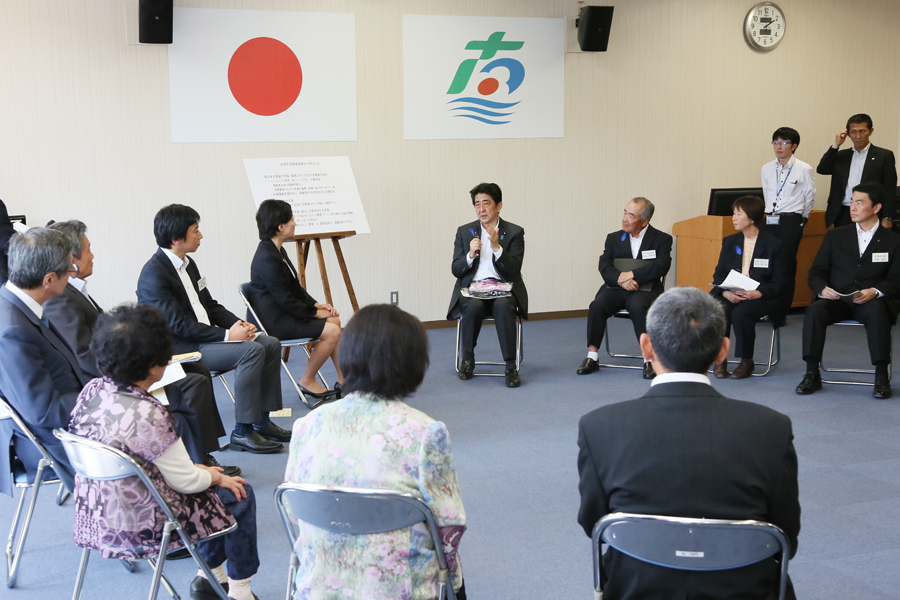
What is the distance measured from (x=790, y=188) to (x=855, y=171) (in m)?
0.67

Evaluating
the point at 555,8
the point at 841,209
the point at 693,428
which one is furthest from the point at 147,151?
the point at 841,209

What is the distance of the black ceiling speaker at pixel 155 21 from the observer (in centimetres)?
571

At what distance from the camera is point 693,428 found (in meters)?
1.63

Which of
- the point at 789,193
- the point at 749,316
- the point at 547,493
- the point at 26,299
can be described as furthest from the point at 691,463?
the point at 789,193

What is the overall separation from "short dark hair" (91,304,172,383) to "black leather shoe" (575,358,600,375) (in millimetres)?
3705

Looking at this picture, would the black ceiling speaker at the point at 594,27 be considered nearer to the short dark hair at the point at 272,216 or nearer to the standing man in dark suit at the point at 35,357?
the short dark hair at the point at 272,216

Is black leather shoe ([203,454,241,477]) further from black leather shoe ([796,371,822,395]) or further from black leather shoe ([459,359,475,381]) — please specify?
black leather shoe ([796,371,822,395])

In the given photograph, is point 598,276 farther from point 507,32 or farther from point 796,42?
point 796,42

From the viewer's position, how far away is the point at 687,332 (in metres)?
1.75

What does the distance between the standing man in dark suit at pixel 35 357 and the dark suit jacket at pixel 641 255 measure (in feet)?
12.5

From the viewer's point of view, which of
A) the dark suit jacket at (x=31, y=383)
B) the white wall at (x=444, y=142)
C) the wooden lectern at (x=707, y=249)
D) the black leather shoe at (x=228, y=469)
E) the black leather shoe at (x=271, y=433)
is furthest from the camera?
the wooden lectern at (x=707, y=249)

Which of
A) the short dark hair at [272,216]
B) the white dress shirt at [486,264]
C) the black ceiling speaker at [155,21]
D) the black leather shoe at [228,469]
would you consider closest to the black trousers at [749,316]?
the white dress shirt at [486,264]

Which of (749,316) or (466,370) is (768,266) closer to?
(749,316)

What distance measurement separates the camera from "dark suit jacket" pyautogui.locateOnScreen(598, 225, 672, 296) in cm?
552
